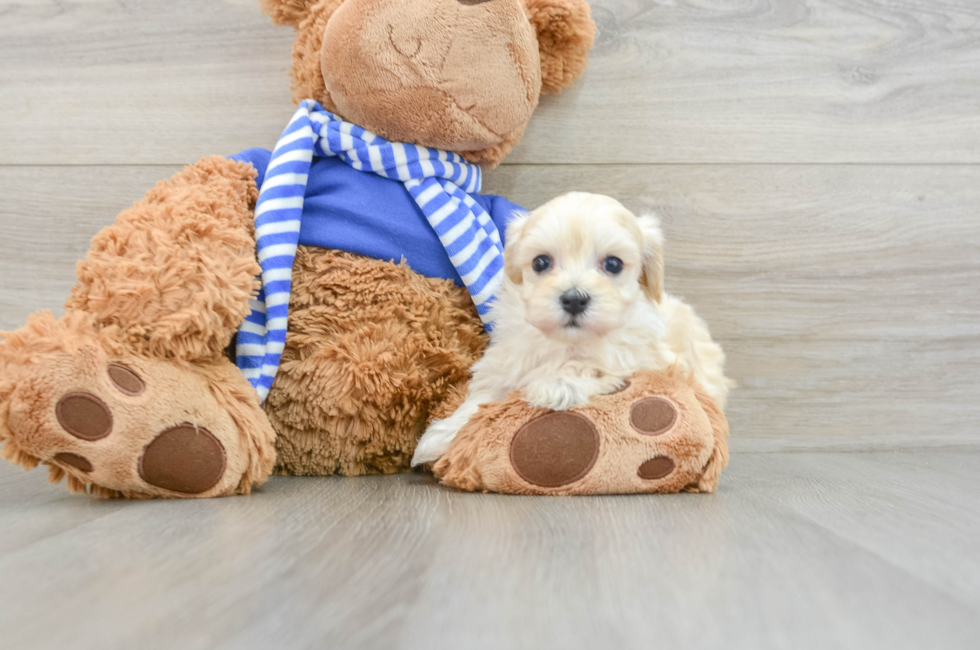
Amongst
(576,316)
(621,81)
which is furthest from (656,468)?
(621,81)

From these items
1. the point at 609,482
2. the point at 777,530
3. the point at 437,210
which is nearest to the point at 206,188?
the point at 437,210

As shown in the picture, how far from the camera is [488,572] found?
581 millimetres

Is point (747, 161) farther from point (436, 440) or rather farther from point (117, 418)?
point (117, 418)

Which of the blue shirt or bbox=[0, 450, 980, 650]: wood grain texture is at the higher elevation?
the blue shirt

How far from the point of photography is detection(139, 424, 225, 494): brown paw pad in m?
0.84

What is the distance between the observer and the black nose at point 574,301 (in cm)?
84

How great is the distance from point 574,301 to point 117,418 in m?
0.55

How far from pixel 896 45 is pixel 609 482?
1.05 meters

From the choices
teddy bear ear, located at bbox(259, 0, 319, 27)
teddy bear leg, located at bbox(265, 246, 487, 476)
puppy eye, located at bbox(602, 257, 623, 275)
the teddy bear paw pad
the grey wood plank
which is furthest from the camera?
the grey wood plank

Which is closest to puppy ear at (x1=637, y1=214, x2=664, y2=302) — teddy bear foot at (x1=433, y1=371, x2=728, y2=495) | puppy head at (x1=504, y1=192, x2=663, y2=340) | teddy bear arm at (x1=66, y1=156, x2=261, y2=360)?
puppy head at (x1=504, y1=192, x2=663, y2=340)

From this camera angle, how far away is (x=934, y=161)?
1.35 meters

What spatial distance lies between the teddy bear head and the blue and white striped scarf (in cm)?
3

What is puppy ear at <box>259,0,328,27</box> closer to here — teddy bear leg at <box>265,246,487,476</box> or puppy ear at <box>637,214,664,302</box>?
teddy bear leg at <box>265,246,487,476</box>

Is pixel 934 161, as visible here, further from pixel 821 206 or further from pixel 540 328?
pixel 540 328
